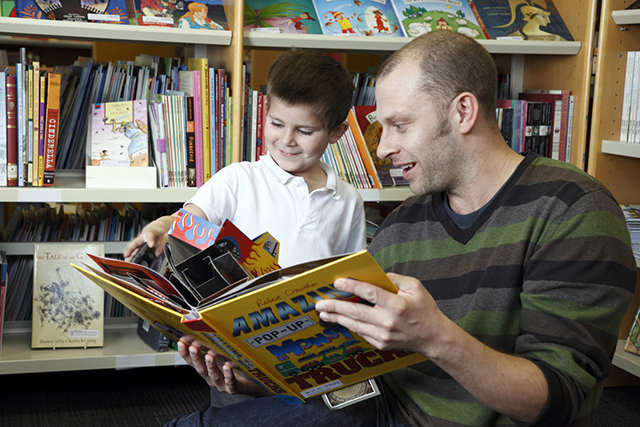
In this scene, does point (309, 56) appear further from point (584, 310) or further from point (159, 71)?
point (584, 310)

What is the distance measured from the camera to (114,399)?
1.93 meters

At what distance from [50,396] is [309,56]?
1.45m

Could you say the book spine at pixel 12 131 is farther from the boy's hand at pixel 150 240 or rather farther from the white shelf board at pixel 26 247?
the boy's hand at pixel 150 240

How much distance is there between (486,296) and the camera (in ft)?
3.04

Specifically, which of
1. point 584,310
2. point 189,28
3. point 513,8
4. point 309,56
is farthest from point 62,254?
point 513,8

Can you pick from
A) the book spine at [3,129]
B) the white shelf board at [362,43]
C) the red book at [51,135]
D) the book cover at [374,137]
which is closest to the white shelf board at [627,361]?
the book cover at [374,137]

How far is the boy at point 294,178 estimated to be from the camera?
1.38 m

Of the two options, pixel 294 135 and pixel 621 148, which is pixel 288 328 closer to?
pixel 294 135

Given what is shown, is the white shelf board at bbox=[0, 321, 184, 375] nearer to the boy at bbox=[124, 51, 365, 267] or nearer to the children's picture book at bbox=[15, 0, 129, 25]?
the boy at bbox=[124, 51, 365, 267]

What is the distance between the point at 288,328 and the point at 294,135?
0.73m

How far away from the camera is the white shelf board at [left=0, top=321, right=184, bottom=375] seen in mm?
1779

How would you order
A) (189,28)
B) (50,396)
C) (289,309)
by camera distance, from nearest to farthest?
(289,309) < (189,28) < (50,396)

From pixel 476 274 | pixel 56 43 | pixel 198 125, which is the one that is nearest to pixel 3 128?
pixel 198 125

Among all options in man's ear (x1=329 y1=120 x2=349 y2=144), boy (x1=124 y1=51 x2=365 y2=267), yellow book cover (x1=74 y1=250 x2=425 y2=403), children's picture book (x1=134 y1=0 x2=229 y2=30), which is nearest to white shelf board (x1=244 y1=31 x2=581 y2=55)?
children's picture book (x1=134 y1=0 x2=229 y2=30)
